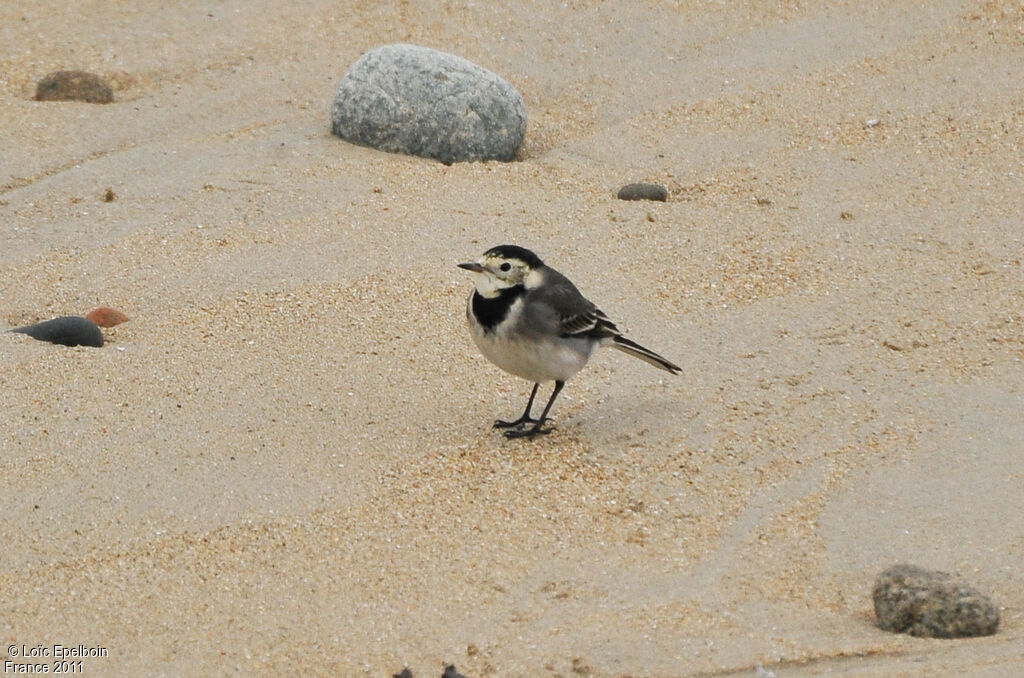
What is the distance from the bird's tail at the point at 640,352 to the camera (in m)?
6.29

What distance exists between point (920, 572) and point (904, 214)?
3.67 m

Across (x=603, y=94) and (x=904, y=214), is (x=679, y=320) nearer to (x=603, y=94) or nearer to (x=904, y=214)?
(x=904, y=214)

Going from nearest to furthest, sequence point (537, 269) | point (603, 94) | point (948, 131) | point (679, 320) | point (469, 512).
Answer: point (469, 512) → point (537, 269) → point (679, 320) → point (948, 131) → point (603, 94)

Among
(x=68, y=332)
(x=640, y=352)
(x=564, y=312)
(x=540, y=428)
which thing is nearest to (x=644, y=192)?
(x=640, y=352)

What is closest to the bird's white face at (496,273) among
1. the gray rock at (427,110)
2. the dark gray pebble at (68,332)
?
the dark gray pebble at (68,332)

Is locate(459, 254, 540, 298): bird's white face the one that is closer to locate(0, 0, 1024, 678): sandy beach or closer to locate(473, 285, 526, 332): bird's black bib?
locate(473, 285, 526, 332): bird's black bib

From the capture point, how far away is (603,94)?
31.6 ft

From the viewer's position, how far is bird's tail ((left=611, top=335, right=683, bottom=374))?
6.29m

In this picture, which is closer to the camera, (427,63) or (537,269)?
(537,269)

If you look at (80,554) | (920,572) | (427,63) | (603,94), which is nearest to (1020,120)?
(603,94)

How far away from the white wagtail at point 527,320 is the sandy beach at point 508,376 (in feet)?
1.06

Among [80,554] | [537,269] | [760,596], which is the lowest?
[80,554]

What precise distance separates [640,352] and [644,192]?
213cm

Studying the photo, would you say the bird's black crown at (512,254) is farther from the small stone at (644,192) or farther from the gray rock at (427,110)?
the gray rock at (427,110)
